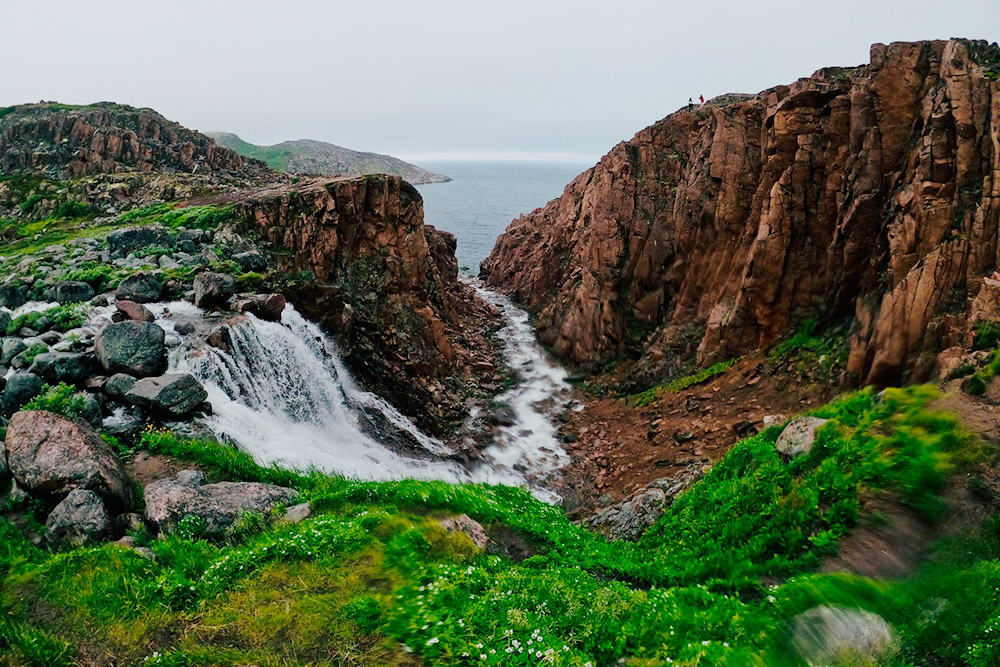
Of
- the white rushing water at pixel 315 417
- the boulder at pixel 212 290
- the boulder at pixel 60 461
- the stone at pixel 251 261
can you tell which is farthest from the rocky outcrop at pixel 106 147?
the boulder at pixel 60 461

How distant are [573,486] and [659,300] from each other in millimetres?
13883

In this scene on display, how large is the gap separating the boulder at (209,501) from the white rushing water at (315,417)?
373 centimetres

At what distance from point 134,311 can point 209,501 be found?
12.3 meters

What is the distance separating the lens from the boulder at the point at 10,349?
47.3 ft

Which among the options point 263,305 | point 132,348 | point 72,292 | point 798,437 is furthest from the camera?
point 263,305

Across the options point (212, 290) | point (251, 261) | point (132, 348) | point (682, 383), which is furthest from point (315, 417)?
point (682, 383)

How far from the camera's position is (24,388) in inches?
496

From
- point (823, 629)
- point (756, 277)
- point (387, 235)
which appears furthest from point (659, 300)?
point (823, 629)

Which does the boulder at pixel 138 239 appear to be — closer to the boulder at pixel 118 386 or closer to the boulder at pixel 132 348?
the boulder at pixel 132 348

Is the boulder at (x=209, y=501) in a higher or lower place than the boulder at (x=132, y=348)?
lower

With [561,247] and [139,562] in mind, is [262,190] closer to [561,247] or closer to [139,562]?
[561,247]

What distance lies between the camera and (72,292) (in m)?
19.2

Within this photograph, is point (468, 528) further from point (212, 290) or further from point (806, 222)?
point (806, 222)

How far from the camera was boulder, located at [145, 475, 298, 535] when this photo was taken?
9008mm
